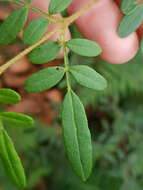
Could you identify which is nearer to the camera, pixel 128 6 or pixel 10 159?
pixel 10 159

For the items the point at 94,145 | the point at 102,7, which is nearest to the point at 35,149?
the point at 94,145

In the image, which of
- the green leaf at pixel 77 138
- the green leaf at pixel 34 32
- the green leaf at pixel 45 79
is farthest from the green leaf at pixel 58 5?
the green leaf at pixel 77 138

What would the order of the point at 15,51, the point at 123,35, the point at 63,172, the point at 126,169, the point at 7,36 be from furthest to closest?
the point at 15,51
the point at 63,172
the point at 126,169
the point at 123,35
the point at 7,36

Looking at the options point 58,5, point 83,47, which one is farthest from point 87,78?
point 58,5

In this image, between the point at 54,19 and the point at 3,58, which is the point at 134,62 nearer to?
the point at 3,58

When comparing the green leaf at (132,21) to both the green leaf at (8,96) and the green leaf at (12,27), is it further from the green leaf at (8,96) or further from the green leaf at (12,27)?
the green leaf at (8,96)

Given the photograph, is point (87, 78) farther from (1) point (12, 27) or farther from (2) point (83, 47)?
(1) point (12, 27)
